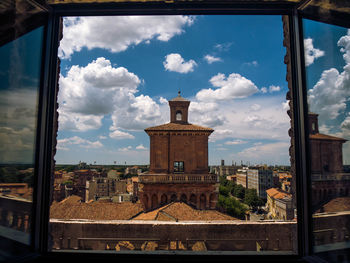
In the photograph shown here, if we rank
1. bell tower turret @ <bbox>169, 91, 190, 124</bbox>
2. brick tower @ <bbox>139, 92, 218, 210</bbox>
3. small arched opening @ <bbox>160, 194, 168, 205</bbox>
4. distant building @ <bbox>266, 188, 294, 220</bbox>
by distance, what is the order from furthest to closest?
distant building @ <bbox>266, 188, 294, 220</bbox>
bell tower turret @ <bbox>169, 91, 190, 124</bbox>
brick tower @ <bbox>139, 92, 218, 210</bbox>
small arched opening @ <bbox>160, 194, 168, 205</bbox>

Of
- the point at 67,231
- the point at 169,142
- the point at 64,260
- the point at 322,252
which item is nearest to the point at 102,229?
the point at 67,231

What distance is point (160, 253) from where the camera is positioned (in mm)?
2074

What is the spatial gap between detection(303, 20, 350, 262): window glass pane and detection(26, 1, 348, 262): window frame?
7 cm

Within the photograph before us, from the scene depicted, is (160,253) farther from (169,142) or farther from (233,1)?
(169,142)

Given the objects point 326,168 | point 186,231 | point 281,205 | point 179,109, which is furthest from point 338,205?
point 281,205

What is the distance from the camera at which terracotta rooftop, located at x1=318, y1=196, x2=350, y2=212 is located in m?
1.75

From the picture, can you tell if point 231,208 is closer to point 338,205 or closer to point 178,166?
point 178,166

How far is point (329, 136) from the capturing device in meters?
1.96

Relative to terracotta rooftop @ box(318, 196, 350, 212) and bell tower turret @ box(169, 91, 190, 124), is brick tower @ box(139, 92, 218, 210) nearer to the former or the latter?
bell tower turret @ box(169, 91, 190, 124)

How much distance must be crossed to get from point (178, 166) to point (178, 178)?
149 centimetres

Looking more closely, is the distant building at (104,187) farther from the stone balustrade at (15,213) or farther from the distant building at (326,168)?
the distant building at (326,168)

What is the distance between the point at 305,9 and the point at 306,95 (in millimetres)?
803

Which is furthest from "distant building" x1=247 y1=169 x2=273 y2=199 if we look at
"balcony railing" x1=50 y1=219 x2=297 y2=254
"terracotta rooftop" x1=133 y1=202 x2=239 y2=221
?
"balcony railing" x1=50 y1=219 x2=297 y2=254

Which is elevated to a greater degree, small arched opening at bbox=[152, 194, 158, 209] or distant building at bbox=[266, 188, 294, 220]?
small arched opening at bbox=[152, 194, 158, 209]
